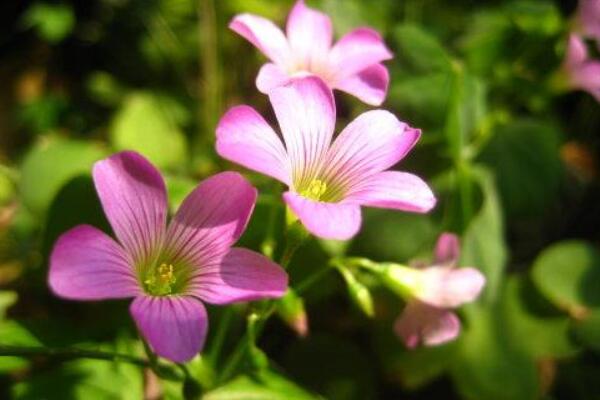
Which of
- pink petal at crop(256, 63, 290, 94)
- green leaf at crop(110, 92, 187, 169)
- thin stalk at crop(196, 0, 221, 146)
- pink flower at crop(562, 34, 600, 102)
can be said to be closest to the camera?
pink petal at crop(256, 63, 290, 94)

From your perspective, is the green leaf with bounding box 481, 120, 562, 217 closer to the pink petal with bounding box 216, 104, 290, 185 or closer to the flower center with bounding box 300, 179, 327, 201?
the flower center with bounding box 300, 179, 327, 201

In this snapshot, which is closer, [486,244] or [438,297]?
[438,297]

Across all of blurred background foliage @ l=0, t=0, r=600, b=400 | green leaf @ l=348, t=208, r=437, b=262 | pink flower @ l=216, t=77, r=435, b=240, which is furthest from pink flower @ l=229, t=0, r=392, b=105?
green leaf @ l=348, t=208, r=437, b=262

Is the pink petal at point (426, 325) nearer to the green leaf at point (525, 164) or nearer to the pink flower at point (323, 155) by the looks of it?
the pink flower at point (323, 155)

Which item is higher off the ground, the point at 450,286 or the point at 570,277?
the point at 450,286

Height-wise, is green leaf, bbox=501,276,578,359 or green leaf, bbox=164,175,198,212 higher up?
green leaf, bbox=164,175,198,212

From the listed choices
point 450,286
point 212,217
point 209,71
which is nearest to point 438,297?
point 450,286

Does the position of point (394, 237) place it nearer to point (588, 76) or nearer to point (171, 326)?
point (588, 76)

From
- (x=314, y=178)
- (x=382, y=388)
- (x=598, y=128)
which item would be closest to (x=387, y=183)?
(x=314, y=178)
